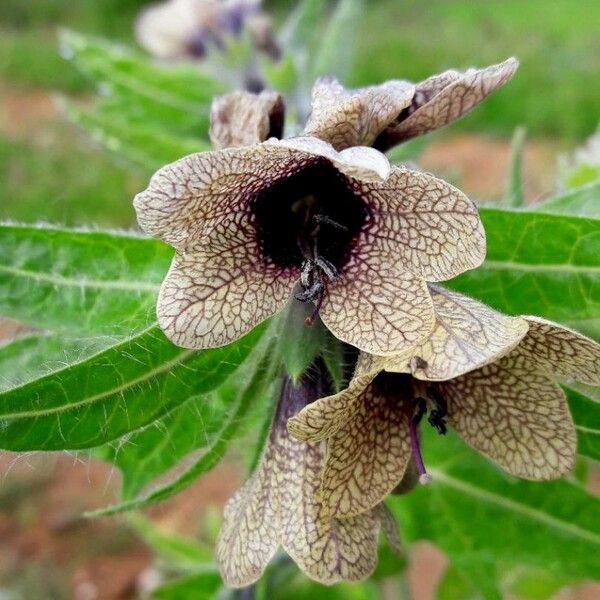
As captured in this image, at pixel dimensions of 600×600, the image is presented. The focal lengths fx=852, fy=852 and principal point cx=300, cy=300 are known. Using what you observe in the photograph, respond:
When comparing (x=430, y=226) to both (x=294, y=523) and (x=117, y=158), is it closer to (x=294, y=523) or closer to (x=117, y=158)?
(x=294, y=523)

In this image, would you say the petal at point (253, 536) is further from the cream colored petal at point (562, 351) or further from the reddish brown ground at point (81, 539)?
the reddish brown ground at point (81, 539)

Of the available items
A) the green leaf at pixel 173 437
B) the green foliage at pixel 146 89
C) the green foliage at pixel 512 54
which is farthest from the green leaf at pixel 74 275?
the green foliage at pixel 512 54

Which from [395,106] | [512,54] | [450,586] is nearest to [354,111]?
[395,106]

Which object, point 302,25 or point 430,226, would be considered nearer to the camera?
point 430,226

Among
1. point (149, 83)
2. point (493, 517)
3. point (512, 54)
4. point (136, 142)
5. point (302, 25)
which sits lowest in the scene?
point (493, 517)

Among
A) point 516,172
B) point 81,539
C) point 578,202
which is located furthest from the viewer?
point 81,539
